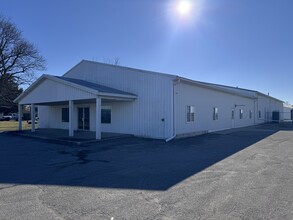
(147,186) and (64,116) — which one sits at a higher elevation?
(64,116)

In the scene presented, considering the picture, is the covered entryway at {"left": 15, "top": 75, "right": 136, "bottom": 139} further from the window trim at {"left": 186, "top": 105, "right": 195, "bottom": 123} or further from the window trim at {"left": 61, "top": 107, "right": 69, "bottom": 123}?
the window trim at {"left": 186, "top": 105, "right": 195, "bottom": 123}

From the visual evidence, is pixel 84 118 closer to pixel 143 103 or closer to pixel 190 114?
pixel 143 103

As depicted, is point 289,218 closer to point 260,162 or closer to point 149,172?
point 149,172

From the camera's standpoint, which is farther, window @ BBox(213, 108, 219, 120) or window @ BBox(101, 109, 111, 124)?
window @ BBox(213, 108, 219, 120)

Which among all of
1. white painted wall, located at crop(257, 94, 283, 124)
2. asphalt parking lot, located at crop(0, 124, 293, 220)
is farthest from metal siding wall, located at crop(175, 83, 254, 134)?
white painted wall, located at crop(257, 94, 283, 124)

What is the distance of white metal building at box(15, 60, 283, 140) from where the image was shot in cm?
1681

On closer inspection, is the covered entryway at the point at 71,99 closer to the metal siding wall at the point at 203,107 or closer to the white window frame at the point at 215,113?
the metal siding wall at the point at 203,107

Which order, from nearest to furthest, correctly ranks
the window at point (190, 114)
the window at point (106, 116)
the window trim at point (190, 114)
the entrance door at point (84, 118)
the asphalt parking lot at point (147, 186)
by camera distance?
1. the asphalt parking lot at point (147, 186)
2. the window trim at point (190, 114)
3. the window at point (190, 114)
4. the window at point (106, 116)
5. the entrance door at point (84, 118)

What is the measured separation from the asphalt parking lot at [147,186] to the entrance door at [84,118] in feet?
37.7

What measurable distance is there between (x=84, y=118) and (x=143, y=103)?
277 inches

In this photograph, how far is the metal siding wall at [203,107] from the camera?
1762cm

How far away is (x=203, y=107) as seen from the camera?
20750 mm

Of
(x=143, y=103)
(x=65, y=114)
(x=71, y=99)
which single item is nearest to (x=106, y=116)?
(x=71, y=99)

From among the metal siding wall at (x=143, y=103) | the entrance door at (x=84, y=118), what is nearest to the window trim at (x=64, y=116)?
the entrance door at (x=84, y=118)
